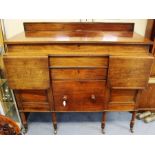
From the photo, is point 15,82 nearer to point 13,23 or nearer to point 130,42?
point 13,23

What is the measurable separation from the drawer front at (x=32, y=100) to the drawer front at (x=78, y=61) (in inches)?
13.4

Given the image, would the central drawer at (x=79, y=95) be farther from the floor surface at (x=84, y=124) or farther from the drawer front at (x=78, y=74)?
the floor surface at (x=84, y=124)

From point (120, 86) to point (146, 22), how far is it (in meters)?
0.84

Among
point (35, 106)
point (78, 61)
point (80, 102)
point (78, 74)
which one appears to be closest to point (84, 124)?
point (80, 102)

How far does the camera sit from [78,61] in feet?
4.17

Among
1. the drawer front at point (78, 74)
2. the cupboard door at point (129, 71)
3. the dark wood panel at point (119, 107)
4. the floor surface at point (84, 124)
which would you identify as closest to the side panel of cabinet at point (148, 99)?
the floor surface at point (84, 124)

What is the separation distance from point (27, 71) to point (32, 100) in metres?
0.37

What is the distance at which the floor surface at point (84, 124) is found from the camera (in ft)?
5.69

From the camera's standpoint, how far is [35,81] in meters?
1.30

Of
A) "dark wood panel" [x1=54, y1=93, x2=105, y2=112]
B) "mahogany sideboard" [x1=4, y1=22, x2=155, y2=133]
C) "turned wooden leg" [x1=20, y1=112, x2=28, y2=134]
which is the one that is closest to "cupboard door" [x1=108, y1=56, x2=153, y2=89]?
"mahogany sideboard" [x1=4, y1=22, x2=155, y2=133]

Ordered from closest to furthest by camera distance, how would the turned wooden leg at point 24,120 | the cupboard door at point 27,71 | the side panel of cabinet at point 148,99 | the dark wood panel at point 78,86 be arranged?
the cupboard door at point 27,71 < the dark wood panel at point 78,86 < the turned wooden leg at point 24,120 < the side panel of cabinet at point 148,99

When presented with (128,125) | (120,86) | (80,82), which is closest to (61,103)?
(80,82)

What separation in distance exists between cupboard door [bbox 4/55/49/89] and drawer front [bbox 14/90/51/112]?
0.13 meters

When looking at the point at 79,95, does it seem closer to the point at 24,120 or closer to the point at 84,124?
the point at 84,124
